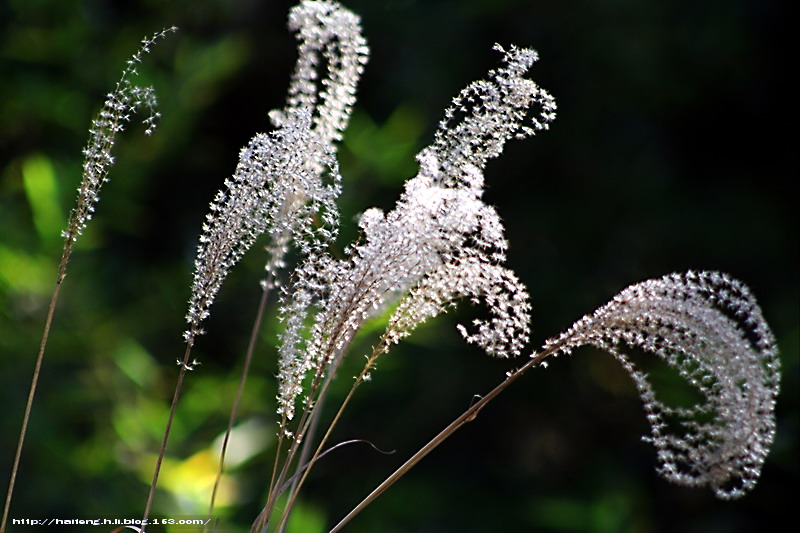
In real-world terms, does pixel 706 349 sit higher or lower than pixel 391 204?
lower

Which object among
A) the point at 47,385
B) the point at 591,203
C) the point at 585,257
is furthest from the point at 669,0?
the point at 47,385

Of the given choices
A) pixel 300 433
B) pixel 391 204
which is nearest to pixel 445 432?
pixel 300 433

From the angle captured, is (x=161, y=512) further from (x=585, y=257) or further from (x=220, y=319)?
(x=585, y=257)

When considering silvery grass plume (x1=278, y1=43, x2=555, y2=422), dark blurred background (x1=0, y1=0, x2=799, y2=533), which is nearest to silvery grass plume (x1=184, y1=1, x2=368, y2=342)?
silvery grass plume (x1=278, y1=43, x2=555, y2=422)

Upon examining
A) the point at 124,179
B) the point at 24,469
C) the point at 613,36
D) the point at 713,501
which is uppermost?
the point at 613,36

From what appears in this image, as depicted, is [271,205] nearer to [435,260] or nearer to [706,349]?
[435,260]

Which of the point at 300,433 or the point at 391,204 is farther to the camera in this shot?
the point at 391,204
